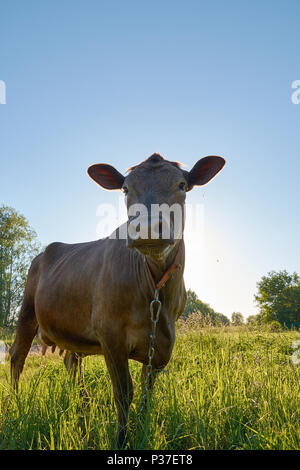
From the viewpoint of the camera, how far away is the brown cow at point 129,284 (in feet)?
10.3

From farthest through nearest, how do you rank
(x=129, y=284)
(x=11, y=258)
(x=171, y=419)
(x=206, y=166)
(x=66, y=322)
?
1. (x=11, y=258)
2. (x=66, y=322)
3. (x=206, y=166)
4. (x=129, y=284)
5. (x=171, y=419)

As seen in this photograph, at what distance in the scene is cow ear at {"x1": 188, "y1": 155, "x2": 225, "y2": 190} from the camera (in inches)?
155

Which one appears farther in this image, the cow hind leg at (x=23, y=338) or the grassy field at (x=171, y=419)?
the cow hind leg at (x=23, y=338)

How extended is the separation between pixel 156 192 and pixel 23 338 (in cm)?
369

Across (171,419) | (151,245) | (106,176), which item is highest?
(106,176)

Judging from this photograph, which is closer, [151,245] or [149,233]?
[149,233]

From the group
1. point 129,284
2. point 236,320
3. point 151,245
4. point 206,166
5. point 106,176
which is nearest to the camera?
point 151,245

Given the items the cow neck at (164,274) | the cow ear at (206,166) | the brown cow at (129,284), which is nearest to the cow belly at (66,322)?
the brown cow at (129,284)

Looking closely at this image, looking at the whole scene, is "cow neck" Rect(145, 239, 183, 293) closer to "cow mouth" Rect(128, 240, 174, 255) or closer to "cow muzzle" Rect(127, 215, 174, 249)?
"cow mouth" Rect(128, 240, 174, 255)

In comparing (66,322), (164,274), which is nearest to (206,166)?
(164,274)

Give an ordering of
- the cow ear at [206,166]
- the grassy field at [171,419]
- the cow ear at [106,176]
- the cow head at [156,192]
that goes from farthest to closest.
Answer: the cow ear at [106,176]
the cow ear at [206,166]
the cow head at [156,192]
the grassy field at [171,419]

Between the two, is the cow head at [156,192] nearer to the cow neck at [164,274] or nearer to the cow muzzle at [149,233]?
the cow muzzle at [149,233]

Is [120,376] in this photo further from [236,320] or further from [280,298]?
[280,298]

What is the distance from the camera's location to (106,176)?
164 inches
